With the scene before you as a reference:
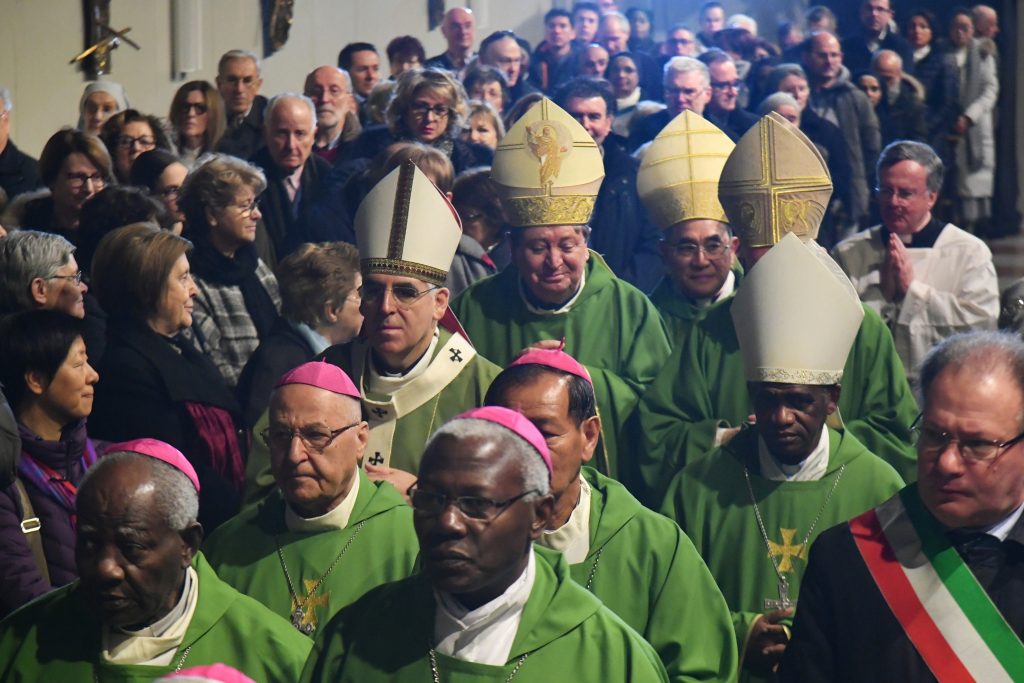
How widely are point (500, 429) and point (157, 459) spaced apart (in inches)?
35.3

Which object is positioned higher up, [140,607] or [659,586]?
[140,607]

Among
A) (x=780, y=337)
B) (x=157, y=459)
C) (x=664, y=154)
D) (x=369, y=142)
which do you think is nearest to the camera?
(x=157, y=459)

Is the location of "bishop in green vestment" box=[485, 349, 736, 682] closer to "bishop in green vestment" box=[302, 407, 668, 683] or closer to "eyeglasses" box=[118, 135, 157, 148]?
"bishop in green vestment" box=[302, 407, 668, 683]

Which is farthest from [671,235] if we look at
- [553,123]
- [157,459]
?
[157,459]

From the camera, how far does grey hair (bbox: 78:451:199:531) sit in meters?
4.13

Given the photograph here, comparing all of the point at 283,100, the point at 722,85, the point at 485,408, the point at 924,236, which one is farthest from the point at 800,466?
the point at 722,85

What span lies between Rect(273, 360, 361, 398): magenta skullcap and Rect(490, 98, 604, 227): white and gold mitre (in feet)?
6.67

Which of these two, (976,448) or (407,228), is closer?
(976,448)

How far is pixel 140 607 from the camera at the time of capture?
410 cm

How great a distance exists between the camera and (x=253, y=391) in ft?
20.6

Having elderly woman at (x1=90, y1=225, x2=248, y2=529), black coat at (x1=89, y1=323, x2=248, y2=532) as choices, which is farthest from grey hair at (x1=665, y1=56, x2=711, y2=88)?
black coat at (x1=89, y1=323, x2=248, y2=532)

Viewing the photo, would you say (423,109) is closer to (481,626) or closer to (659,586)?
(659,586)

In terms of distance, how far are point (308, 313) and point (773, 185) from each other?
198cm

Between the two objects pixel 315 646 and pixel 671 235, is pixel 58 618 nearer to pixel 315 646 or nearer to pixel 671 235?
pixel 315 646
